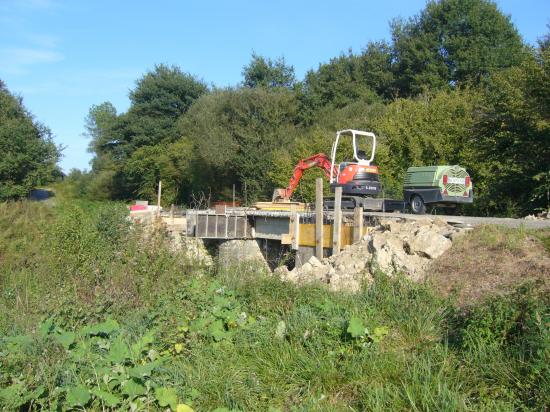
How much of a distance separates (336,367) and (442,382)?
1034 mm

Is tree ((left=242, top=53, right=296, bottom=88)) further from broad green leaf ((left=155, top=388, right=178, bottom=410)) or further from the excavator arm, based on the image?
broad green leaf ((left=155, top=388, right=178, bottom=410))

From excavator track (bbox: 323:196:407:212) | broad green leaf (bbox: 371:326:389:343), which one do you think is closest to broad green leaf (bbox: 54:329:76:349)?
broad green leaf (bbox: 371:326:389:343)

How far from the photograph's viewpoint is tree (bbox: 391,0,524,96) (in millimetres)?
37219

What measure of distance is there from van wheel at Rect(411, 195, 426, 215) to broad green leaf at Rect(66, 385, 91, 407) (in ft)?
45.3

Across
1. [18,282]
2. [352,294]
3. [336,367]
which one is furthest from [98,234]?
[336,367]

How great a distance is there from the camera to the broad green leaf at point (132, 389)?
186 inches

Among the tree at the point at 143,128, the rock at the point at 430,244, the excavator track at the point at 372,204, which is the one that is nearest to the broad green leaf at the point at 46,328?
the rock at the point at 430,244

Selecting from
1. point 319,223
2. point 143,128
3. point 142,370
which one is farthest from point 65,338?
point 143,128

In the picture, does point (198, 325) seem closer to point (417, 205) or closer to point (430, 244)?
point (430, 244)

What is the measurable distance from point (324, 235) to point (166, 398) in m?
11.4

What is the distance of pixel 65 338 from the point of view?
571 centimetres

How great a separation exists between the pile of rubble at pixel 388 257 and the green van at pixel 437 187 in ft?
15.7

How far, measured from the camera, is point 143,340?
5.69 metres

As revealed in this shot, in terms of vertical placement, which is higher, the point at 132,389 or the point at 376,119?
the point at 376,119
